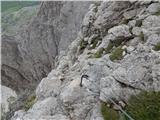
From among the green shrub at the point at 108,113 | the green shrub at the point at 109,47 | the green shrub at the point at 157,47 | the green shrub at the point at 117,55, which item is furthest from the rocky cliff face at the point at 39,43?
the green shrub at the point at 108,113

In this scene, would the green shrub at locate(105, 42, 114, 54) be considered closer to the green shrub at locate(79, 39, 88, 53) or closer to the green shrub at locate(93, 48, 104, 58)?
the green shrub at locate(93, 48, 104, 58)

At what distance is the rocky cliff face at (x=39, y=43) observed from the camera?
39688mm

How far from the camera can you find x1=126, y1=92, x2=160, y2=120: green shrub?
11.6 metres

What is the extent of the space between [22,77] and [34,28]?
7.16 metres

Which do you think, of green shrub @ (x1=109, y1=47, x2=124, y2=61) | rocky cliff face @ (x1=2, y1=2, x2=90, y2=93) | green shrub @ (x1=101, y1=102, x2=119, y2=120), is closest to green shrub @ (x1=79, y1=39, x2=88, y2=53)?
green shrub @ (x1=109, y1=47, x2=124, y2=61)

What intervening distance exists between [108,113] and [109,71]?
194 centimetres

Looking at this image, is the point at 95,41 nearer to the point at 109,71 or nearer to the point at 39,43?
the point at 109,71

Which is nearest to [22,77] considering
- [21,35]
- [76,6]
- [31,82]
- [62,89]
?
[31,82]

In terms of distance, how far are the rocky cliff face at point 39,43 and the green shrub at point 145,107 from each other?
2544 cm

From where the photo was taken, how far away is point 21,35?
1882 inches

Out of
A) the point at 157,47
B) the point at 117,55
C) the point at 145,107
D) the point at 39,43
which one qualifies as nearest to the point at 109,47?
the point at 117,55

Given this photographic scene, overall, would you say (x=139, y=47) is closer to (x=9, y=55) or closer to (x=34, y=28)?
(x=34, y=28)

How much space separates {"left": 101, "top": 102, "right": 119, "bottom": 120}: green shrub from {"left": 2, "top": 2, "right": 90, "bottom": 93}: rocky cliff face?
24747mm

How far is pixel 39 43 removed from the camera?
45.4 meters
